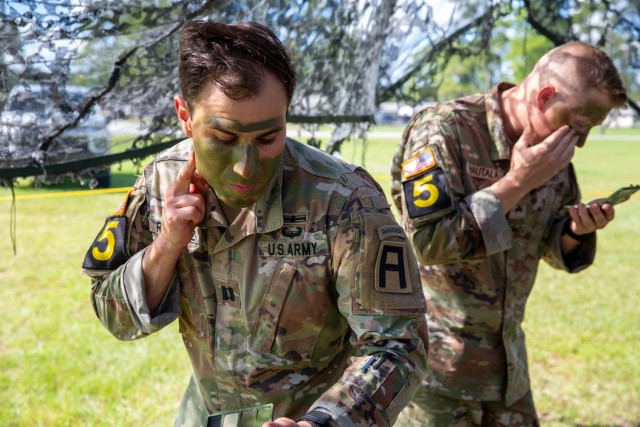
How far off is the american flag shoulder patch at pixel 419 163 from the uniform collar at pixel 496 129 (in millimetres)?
308

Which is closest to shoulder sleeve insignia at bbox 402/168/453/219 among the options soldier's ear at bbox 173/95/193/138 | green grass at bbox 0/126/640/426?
green grass at bbox 0/126/640/426

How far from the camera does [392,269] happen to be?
170 centimetres

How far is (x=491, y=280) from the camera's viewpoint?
2.85 m

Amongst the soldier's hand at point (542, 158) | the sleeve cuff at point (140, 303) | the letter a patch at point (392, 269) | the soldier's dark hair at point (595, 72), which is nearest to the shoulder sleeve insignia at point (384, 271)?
the letter a patch at point (392, 269)

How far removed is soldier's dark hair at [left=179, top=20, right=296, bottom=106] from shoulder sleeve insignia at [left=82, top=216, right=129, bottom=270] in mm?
425

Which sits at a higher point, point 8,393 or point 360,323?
point 360,323

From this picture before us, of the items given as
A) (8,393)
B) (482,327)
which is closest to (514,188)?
(482,327)

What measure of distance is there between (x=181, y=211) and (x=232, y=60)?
0.39m

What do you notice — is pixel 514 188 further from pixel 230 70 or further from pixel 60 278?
pixel 60 278

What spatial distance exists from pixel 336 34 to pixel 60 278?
470 cm

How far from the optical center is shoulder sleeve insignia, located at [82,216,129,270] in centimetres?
190

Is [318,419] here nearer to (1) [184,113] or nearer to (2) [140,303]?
(2) [140,303]

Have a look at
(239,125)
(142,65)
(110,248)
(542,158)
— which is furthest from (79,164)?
(542,158)

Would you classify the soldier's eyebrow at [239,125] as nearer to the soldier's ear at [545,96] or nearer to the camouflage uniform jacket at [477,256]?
the camouflage uniform jacket at [477,256]
